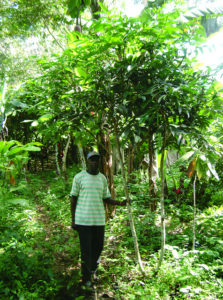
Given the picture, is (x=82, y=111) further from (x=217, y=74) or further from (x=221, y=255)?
(x=221, y=255)

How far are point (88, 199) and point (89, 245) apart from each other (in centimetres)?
57

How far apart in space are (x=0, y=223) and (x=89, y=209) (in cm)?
173

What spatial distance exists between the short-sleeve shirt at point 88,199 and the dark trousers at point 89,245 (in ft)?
0.34

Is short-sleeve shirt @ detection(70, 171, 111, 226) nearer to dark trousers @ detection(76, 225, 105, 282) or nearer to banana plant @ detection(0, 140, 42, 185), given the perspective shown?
dark trousers @ detection(76, 225, 105, 282)

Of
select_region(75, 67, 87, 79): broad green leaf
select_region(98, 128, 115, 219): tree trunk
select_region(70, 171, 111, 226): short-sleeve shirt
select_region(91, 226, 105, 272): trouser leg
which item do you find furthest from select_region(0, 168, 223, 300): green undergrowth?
select_region(75, 67, 87, 79): broad green leaf

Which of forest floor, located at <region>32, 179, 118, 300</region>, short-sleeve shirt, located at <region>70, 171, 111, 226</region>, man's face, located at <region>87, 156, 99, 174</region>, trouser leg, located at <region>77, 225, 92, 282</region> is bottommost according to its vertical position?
forest floor, located at <region>32, 179, 118, 300</region>

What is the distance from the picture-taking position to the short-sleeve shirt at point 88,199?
2584 mm

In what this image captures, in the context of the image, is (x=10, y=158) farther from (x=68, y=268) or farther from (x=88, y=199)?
(x=68, y=268)

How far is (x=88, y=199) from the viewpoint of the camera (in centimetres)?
259

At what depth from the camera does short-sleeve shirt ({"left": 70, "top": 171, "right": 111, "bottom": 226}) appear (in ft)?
8.48

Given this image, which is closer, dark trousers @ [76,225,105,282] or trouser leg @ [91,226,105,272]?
dark trousers @ [76,225,105,282]

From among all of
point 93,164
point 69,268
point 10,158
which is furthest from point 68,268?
point 10,158

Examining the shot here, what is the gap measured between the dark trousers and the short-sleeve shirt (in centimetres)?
10

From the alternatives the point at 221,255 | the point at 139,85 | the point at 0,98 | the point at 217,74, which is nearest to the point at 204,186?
the point at 221,255
